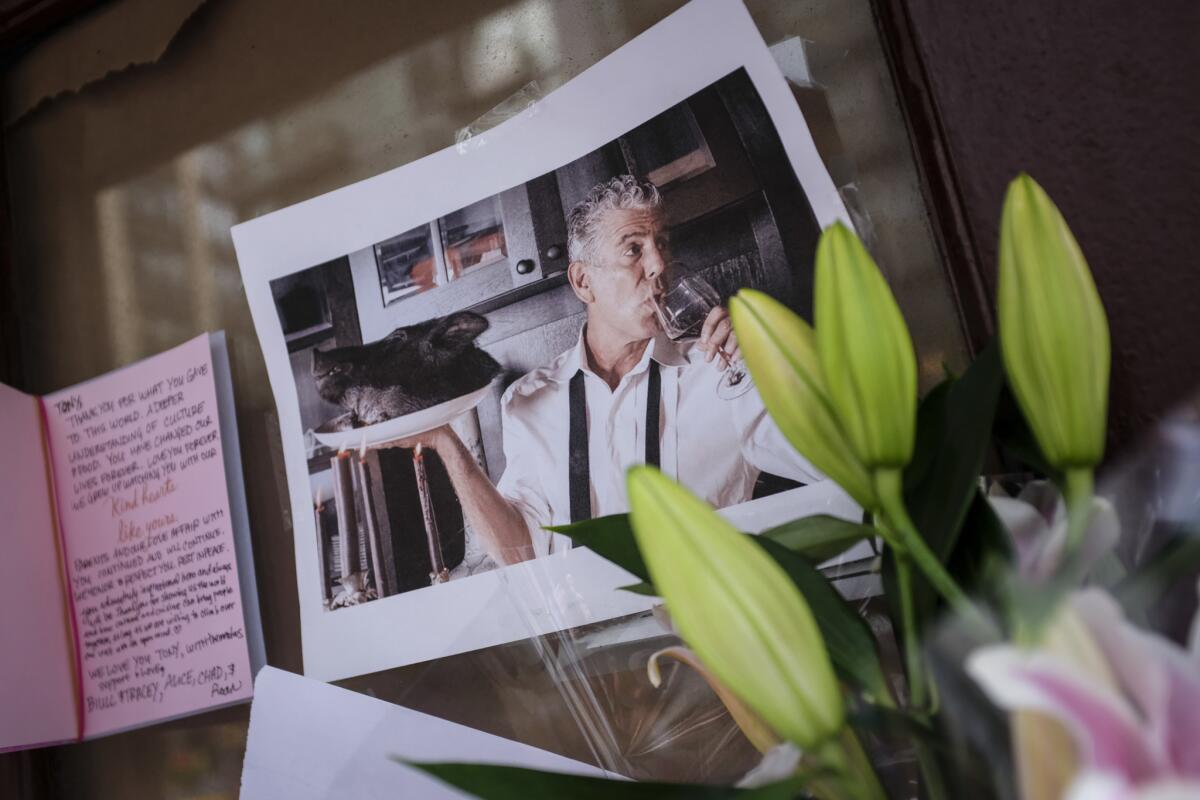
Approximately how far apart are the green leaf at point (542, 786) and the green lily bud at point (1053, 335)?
0.35 ft

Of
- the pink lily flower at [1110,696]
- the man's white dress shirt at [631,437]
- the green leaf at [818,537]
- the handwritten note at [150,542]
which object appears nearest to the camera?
the pink lily flower at [1110,696]

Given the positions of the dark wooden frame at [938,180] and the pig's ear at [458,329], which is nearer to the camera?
the dark wooden frame at [938,180]

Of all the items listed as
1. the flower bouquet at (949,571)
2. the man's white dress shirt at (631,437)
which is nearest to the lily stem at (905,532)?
the flower bouquet at (949,571)

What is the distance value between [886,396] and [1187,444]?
0.08 metres

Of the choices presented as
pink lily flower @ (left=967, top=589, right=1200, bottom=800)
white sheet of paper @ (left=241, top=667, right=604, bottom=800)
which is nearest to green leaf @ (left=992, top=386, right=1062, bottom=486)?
pink lily flower @ (left=967, top=589, right=1200, bottom=800)

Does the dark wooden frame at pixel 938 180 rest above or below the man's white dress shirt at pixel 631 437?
above

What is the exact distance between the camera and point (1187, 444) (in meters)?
0.22

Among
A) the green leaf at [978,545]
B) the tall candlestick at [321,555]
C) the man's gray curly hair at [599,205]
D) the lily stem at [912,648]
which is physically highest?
the man's gray curly hair at [599,205]

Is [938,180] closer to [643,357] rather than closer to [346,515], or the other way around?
[643,357]

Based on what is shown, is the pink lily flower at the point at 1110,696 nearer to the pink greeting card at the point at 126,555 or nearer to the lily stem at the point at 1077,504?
the lily stem at the point at 1077,504

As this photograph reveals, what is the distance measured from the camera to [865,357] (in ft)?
0.66

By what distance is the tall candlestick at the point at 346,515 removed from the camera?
1.47 feet

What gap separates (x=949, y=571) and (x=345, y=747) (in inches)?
11.8

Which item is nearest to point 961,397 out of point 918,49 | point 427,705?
point 918,49
